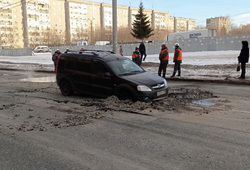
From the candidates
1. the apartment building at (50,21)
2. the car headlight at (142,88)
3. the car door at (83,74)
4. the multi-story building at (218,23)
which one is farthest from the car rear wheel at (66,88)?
the multi-story building at (218,23)

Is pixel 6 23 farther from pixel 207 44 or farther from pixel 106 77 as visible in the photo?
pixel 106 77

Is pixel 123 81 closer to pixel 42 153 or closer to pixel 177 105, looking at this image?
pixel 177 105

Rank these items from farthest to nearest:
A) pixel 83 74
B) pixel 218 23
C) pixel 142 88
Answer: pixel 218 23 < pixel 83 74 < pixel 142 88

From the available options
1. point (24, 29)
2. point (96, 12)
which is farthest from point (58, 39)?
point (96, 12)

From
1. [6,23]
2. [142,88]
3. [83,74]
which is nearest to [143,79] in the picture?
[142,88]

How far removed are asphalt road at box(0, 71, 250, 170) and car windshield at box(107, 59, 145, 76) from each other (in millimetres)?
1819

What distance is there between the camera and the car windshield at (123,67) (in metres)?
8.17

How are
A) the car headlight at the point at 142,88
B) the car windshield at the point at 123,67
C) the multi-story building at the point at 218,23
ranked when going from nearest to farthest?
the car headlight at the point at 142,88, the car windshield at the point at 123,67, the multi-story building at the point at 218,23

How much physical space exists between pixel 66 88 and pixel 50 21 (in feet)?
327

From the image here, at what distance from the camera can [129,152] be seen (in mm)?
4301

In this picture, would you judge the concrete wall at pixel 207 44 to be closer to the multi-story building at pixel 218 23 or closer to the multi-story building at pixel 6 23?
the multi-story building at pixel 6 23

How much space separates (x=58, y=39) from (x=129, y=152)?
92.4 meters

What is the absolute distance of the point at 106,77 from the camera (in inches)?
320

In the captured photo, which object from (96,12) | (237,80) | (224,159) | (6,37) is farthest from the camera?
(96,12)
